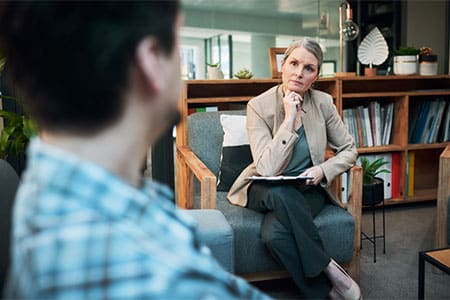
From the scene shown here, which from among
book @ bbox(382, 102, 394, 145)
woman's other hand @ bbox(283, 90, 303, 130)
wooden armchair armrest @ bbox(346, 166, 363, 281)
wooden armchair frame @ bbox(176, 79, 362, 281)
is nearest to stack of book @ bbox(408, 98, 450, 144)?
book @ bbox(382, 102, 394, 145)

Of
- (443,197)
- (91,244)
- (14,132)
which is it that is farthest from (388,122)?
(91,244)

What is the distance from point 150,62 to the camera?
0.61 m

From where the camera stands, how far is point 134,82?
0.61m

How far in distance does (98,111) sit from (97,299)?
8.8 inches

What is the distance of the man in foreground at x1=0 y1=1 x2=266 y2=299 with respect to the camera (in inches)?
20.9

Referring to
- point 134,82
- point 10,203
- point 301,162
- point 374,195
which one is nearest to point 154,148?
point 301,162

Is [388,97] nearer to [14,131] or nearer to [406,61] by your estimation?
[406,61]

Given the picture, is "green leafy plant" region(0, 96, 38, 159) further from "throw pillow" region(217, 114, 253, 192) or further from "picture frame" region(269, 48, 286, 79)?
"picture frame" region(269, 48, 286, 79)

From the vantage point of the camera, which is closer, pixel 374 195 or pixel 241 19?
pixel 374 195

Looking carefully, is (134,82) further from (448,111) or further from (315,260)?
(448,111)

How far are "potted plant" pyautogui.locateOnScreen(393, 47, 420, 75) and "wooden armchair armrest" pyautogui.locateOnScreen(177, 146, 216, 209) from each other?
5.44 feet

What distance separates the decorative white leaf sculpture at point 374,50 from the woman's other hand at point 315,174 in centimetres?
155

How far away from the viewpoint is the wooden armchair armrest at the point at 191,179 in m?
1.98

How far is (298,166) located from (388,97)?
158 cm
